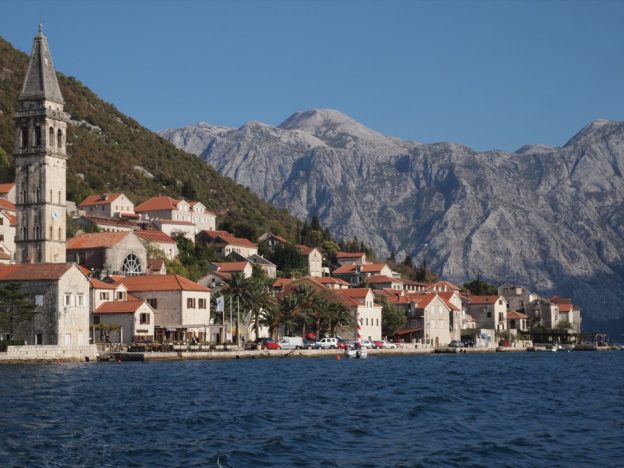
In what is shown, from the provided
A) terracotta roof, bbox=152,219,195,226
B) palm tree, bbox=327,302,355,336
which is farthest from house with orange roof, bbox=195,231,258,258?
palm tree, bbox=327,302,355,336

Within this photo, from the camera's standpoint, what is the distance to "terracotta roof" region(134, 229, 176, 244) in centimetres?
14249

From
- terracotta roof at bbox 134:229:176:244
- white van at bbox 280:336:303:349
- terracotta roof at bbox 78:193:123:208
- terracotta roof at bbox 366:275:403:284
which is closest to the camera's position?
white van at bbox 280:336:303:349

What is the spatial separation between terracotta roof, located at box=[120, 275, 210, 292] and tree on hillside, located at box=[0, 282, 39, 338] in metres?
21.0

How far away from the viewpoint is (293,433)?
43.6 m

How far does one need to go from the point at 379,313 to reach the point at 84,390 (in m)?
85.1

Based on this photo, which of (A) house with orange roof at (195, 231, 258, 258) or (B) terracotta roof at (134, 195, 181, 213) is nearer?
(A) house with orange roof at (195, 231, 258, 258)

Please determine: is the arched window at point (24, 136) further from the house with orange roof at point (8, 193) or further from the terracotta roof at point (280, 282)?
the terracotta roof at point (280, 282)

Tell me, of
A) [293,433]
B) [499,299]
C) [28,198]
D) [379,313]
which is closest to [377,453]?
[293,433]

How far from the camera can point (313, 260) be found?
17625cm

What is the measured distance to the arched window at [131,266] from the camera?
123938mm

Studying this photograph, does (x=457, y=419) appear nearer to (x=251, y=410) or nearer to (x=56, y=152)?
(x=251, y=410)

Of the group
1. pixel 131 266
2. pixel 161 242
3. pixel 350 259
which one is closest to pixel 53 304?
pixel 131 266

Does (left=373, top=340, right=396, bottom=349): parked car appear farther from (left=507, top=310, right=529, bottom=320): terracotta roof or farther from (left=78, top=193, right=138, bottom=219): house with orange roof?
(left=507, top=310, right=529, bottom=320): terracotta roof

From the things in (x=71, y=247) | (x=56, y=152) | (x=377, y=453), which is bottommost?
(x=377, y=453)
